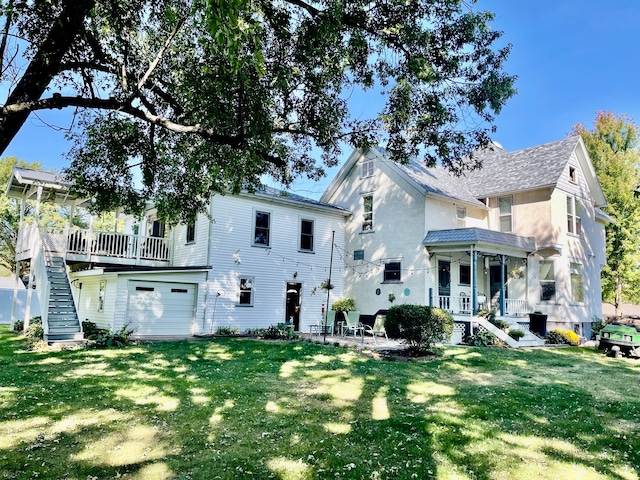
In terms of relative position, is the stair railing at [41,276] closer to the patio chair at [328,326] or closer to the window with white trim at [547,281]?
the patio chair at [328,326]

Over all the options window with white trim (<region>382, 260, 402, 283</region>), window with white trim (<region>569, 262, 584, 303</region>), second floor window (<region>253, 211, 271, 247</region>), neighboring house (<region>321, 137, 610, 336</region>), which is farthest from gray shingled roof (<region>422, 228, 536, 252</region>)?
second floor window (<region>253, 211, 271, 247</region>)

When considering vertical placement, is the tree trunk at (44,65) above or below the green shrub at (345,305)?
above

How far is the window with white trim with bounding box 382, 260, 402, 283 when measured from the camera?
19891mm

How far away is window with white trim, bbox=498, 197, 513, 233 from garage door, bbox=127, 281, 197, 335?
15.1 m

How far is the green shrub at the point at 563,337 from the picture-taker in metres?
17.5

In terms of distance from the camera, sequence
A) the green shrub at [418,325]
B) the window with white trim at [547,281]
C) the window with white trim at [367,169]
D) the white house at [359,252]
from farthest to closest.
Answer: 1. the window with white trim at [367,169]
2. the window with white trim at [547,281]
3. the white house at [359,252]
4. the green shrub at [418,325]

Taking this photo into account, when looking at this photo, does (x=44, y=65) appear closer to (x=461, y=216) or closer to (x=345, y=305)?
(x=345, y=305)

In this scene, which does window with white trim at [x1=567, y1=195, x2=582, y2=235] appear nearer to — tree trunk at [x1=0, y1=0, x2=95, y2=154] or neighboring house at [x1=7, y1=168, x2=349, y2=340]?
neighboring house at [x1=7, y1=168, x2=349, y2=340]

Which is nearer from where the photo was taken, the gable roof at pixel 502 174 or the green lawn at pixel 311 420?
the green lawn at pixel 311 420

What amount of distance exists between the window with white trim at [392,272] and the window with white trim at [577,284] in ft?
28.4

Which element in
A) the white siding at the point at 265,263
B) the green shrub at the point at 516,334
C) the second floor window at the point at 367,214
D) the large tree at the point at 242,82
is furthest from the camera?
the second floor window at the point at 367,214

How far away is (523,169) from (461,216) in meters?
4.15

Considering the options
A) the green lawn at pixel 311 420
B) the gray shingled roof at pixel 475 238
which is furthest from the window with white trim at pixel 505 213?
the green lawn at pixel 311 420

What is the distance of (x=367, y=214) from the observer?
2189cm
